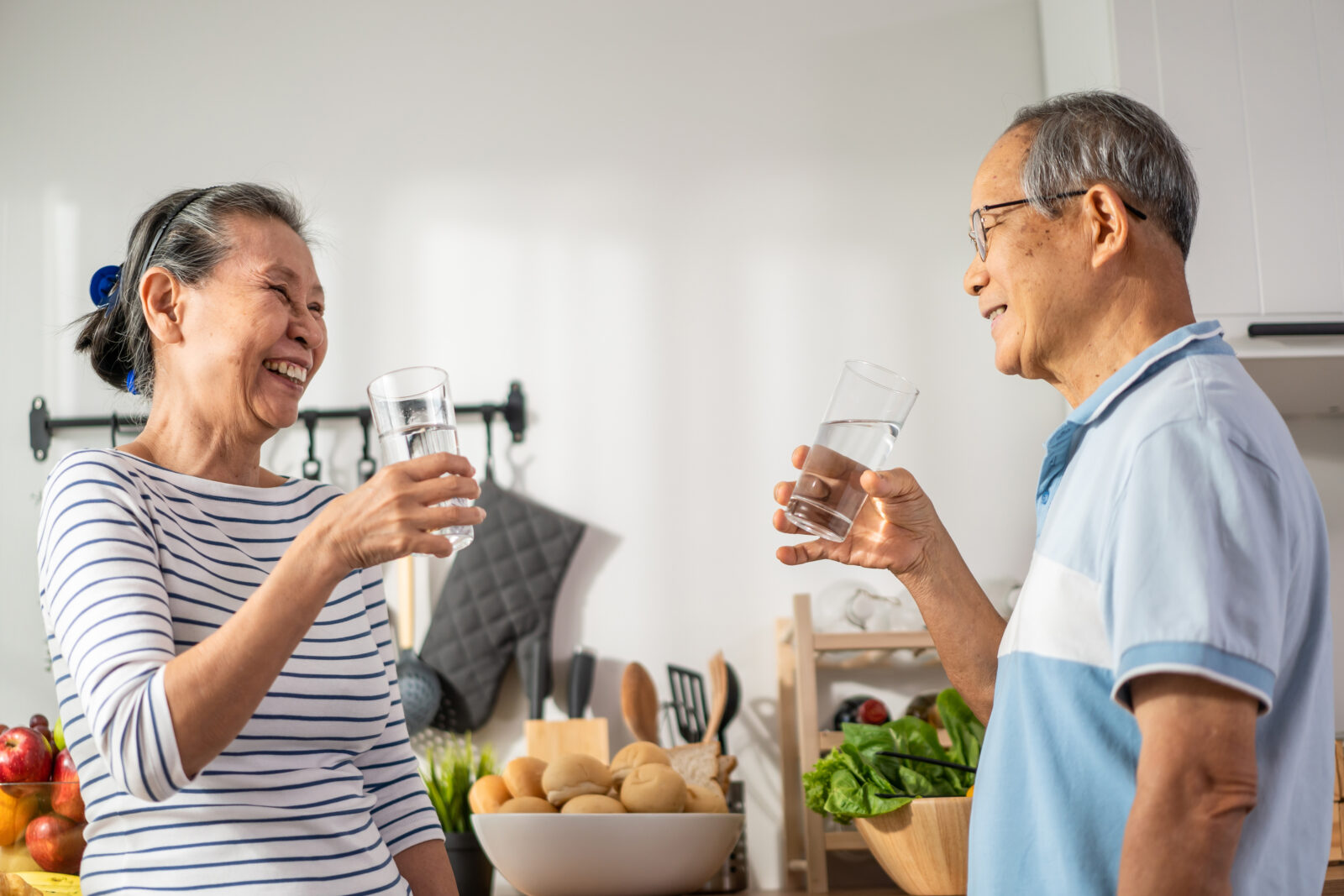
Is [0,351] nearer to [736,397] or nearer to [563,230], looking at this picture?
[563,230]

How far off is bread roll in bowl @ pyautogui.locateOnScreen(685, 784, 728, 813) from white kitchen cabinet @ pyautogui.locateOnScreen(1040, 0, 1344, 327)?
1.09 m

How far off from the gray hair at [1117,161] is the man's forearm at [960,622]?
364mm

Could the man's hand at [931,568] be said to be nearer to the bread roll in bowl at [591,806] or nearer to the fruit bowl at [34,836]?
the bread roll in bowl at [591,806]

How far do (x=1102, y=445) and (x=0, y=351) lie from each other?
210cm

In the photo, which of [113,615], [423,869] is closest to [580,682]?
[423,869]

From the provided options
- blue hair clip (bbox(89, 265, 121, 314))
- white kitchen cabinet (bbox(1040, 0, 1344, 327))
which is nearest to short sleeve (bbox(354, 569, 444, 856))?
blue hair clip (bbox(89, 265, 121, 314))

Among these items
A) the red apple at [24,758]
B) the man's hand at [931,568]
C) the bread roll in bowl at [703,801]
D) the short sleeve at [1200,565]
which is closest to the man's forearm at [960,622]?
the man's hand at [931,568]

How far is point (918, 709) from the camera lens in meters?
1.85

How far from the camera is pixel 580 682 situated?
6.25ft

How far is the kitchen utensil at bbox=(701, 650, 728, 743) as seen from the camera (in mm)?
1838

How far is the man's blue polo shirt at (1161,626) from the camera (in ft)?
2.11

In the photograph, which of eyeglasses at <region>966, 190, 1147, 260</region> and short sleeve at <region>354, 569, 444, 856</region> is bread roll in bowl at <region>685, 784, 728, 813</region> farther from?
eyeglasses at <region>966, 190, 1147, 260</region>

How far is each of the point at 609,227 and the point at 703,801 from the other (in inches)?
44.3

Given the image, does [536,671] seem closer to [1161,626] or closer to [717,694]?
[717,694]
